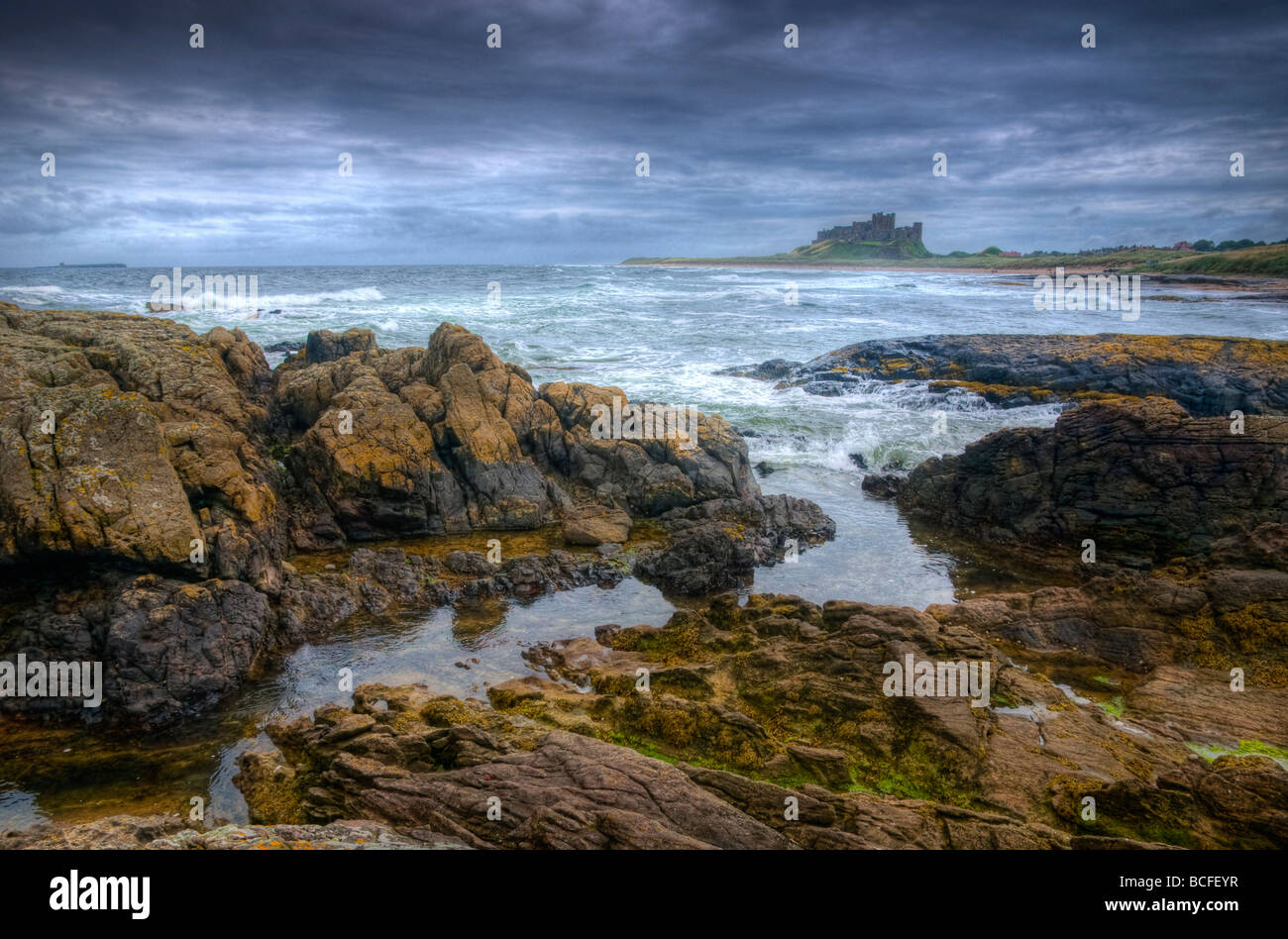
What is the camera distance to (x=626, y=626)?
44.9ft

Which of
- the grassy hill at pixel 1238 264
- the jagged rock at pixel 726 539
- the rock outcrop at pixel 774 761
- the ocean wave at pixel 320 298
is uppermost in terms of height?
the grassy hill at pixel 1238 264

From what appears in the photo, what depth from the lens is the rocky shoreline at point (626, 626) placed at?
772 centimetres

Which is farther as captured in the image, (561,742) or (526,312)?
(526,312)

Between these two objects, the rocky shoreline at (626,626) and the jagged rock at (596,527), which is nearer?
the rocky shoreline at (626,626)

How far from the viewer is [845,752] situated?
9.27 metres

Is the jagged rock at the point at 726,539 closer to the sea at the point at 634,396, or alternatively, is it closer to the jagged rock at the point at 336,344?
the sea at the point at 634,396

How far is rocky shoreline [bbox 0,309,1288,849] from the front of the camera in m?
7.72

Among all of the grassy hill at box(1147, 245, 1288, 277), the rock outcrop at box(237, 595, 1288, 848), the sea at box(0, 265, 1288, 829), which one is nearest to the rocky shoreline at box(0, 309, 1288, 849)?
the rock outcrop at box(237, 595, 1288, 848)

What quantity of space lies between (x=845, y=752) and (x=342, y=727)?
620 cm

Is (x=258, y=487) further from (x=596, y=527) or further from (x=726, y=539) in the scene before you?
(x=726, y=539)

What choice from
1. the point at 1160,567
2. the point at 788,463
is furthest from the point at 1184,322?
the point at 1160,567

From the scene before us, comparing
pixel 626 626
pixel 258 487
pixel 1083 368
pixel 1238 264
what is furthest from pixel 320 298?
pixel 1238 264

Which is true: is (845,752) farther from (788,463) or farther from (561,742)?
(788,463)

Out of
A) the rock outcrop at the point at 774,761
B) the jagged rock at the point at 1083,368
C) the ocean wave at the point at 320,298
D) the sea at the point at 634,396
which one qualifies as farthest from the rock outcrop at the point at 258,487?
the ocean wave at the point at 320,298
